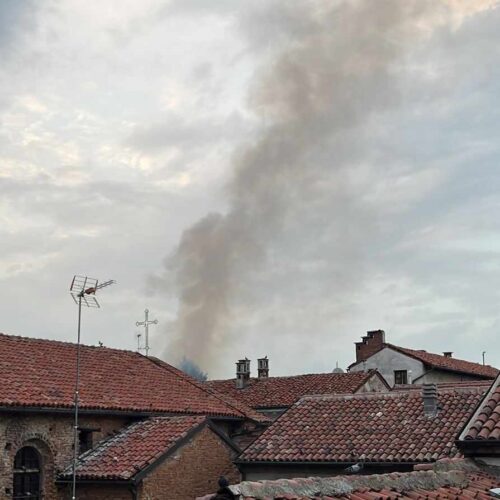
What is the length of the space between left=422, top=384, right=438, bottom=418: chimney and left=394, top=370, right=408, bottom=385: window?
2355 centimetres

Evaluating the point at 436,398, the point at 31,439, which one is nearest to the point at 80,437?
the point at 31,439

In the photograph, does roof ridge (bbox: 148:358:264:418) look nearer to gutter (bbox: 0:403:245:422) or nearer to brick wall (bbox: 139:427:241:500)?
gutter (bbox: 0:403:245:422)

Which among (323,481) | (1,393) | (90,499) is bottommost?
(90,499)

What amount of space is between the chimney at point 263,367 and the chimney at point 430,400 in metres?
28.0

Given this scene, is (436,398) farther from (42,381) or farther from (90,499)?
(42,381)

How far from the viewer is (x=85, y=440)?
76.1ft

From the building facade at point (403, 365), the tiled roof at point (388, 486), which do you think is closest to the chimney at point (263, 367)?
the building facade at point (403, 365)

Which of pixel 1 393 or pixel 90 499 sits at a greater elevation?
pixel 1 393

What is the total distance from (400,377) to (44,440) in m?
28.9

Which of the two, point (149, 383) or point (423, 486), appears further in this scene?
point (149, 383)

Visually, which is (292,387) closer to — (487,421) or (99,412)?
(99,412)

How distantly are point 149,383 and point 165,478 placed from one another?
6.55 meters

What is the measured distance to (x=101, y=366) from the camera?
27.2 meters

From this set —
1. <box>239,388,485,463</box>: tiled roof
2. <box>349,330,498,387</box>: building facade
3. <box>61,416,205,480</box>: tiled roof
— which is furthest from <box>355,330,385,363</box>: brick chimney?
<box>61,416,205,480</box>: tiled roof
